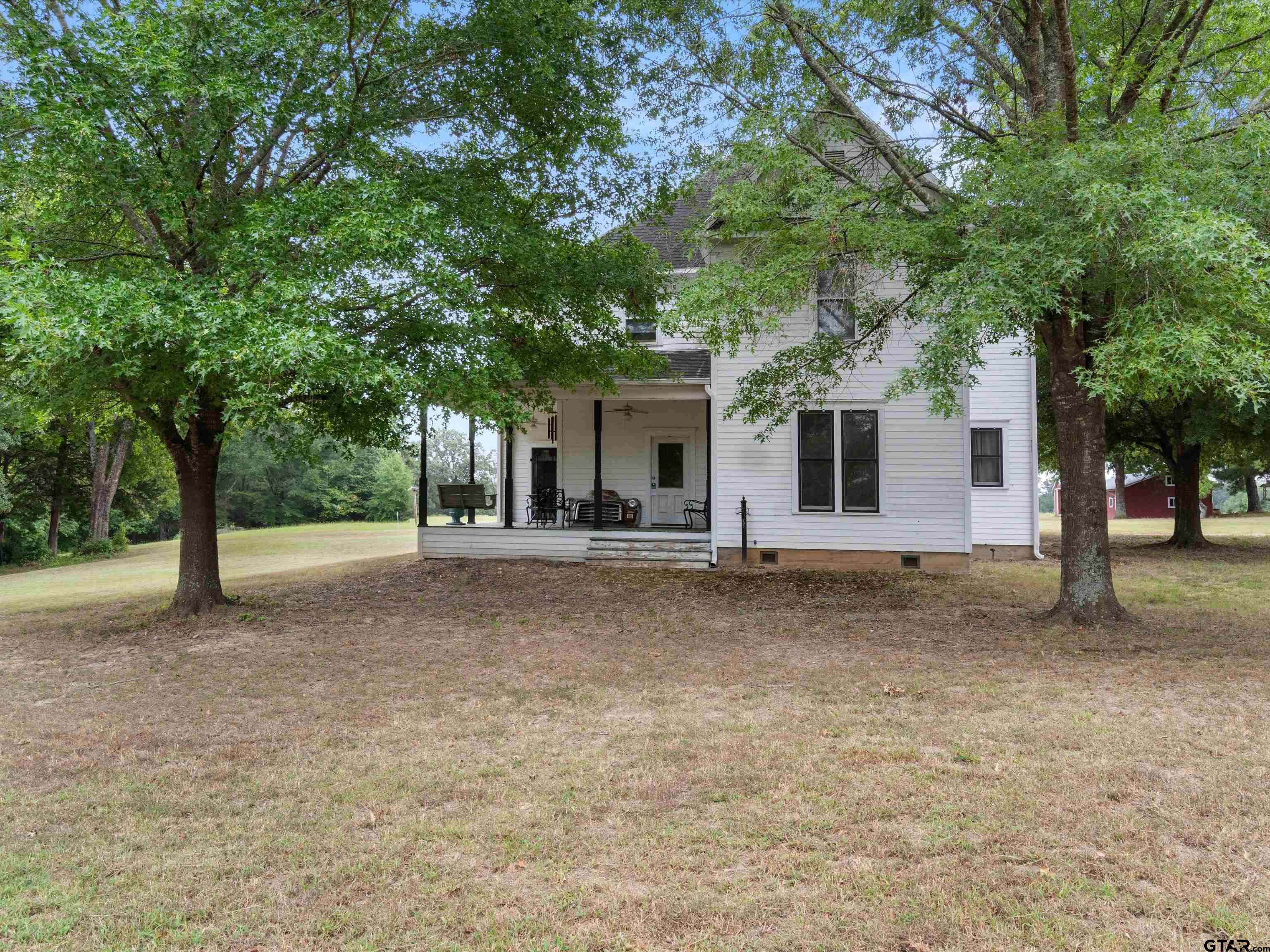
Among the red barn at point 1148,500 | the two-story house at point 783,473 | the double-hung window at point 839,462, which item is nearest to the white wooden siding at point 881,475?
the two-story house at point 783,473

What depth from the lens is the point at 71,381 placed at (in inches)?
337

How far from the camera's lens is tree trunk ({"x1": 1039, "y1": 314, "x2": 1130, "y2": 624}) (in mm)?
8547

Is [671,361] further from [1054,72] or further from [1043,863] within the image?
[1043,863]

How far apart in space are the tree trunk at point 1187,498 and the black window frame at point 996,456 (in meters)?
5.97

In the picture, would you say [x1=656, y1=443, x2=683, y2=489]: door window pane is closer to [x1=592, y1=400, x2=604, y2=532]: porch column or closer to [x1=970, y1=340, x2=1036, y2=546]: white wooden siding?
[x1=592, y1=400, x2=604, y2=532]: porch column

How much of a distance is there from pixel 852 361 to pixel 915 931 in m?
8.93

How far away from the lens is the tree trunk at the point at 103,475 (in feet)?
85.7

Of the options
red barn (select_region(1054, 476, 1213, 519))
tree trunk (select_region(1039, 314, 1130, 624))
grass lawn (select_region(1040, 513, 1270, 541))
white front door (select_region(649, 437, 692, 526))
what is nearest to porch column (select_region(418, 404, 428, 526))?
white front door (select_region(649, 437, 692, 526))

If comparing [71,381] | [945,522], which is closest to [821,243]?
[945,522]

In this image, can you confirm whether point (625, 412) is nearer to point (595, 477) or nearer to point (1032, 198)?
point (595, 477)

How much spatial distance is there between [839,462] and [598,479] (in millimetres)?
4475

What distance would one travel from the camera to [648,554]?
47.9 ft

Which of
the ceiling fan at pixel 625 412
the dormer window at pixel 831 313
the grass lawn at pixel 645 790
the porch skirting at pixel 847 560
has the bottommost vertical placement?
the grass lawn at pixel 645 790

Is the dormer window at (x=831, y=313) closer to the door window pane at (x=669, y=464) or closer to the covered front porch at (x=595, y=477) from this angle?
the covered front porch at (x=595, y=477)
